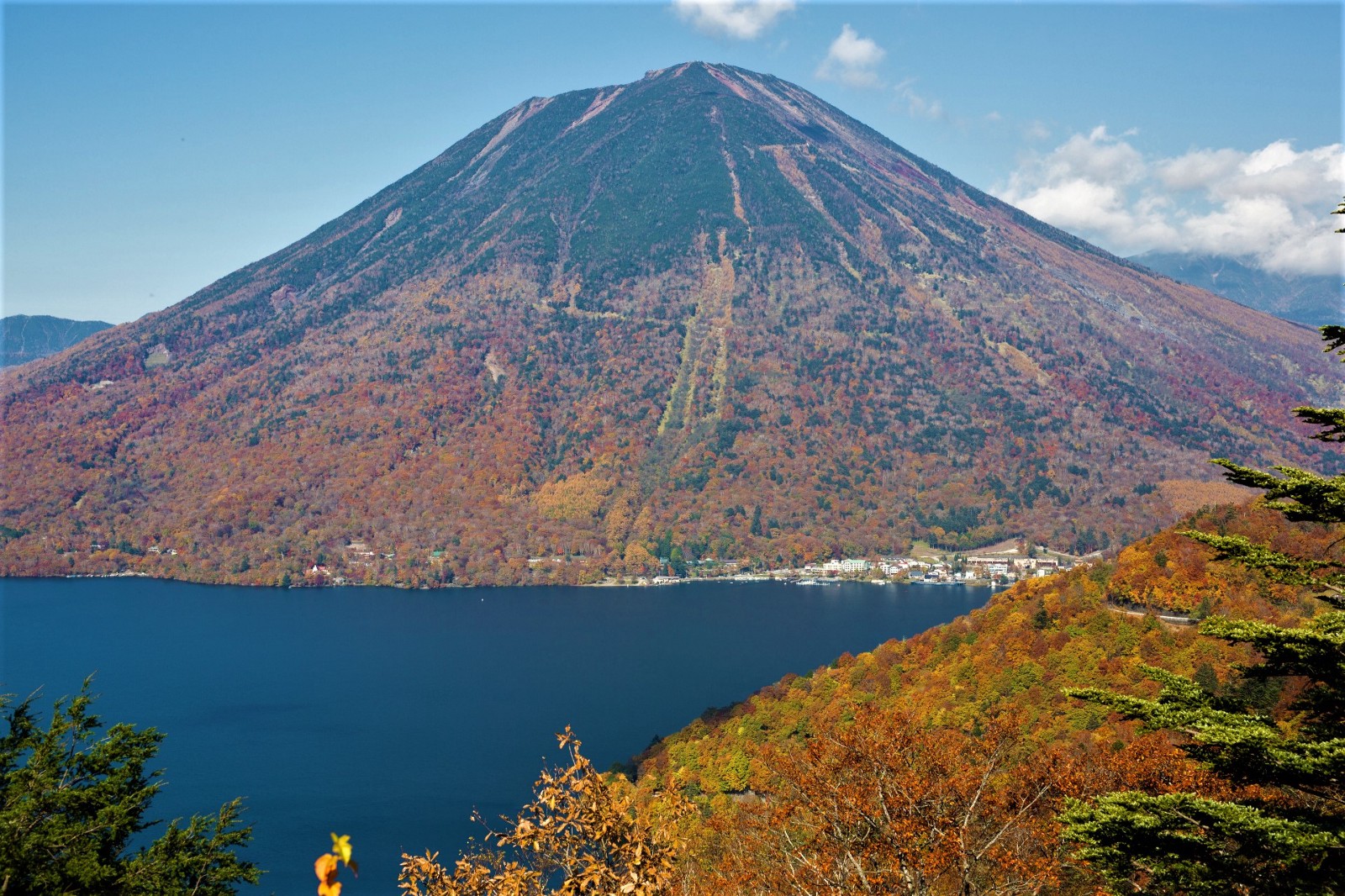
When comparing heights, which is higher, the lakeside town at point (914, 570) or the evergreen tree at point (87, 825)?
the evergreen tree at point (87, 825)

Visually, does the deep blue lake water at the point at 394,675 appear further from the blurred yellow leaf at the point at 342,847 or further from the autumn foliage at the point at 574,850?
the blurred yellow leaf at the point at 342,847

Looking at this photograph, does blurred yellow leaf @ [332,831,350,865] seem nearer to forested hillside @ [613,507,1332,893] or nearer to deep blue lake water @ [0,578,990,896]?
forested hillside @ [613,507,1332,893]

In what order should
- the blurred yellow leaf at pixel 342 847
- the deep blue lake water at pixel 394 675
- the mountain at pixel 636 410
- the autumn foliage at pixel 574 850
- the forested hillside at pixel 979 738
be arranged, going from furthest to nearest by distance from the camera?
the mountain at pixel 636 410
the deep blue lake water at pixel 394 675
the forested hillside at pixel 979 738
the autumn foliage at pixel 574 850
the blurred yellow leaf at pixel 342 847

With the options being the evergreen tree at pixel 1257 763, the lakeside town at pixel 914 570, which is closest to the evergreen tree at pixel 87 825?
the evergreen tree at pixel 1257 763

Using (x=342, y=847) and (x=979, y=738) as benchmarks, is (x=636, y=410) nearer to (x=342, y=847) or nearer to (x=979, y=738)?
(x=979, y=738)

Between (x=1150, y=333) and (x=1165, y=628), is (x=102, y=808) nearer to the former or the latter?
(x=1165, y=628)

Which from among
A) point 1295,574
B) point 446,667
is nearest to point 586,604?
point 446,667

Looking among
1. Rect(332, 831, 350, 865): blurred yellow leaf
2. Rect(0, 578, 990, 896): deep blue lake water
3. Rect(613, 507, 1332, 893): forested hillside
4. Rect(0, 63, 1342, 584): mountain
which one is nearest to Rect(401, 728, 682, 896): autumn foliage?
Rect(613, 507, 1332, 893): forested hillside

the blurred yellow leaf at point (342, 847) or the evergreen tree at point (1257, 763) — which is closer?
the blurred yellow leaf at point (342, 847)
